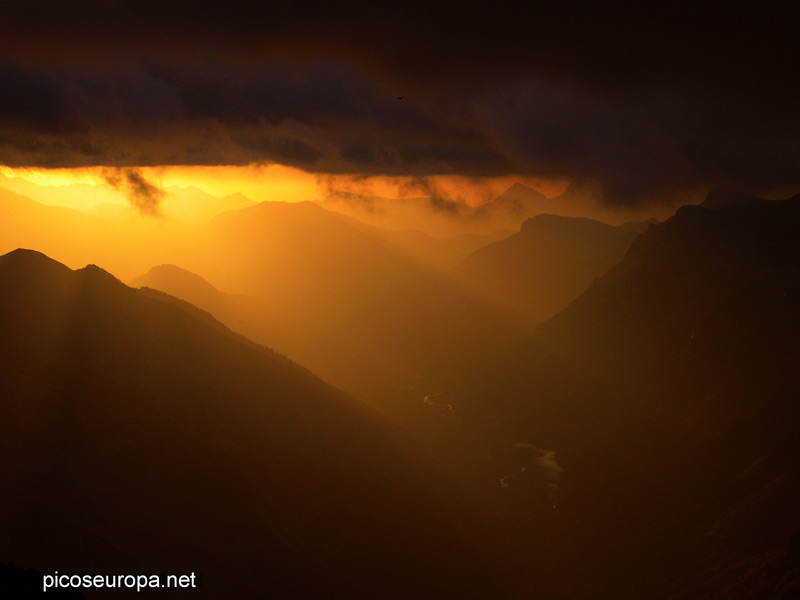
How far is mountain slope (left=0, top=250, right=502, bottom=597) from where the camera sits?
59.5 meters

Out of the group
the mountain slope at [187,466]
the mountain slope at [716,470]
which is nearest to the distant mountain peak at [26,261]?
the mountain slope at [187,466]

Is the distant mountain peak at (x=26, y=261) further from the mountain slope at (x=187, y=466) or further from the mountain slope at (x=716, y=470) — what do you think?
the mountain slope at (x=716, y=470)

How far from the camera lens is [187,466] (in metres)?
74.6

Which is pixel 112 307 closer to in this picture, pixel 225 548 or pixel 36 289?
pixel 36 289

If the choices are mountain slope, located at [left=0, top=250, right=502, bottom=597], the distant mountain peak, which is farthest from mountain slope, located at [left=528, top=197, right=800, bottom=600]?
the distant mountain peak

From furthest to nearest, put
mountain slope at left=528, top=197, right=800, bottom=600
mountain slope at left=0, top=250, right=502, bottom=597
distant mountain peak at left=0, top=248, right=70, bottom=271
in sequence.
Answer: mountain slope at left=528, top=197, right=800, bottom=600
distant mountain peak at left=0, top=248, right=70, bottom=271
mountain slope at left=0, top=250, right=502, bottom=597

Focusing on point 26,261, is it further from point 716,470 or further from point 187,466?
point 716,470

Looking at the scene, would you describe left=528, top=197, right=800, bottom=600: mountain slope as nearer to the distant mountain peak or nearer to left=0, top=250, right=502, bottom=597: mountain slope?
left=0, top=250, right=502, bottom=597: mountain slope

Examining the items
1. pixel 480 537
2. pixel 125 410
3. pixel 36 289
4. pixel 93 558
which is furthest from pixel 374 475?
pixel 36 289

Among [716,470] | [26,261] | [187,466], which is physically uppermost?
[26,261]

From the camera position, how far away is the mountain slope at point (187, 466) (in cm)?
5947

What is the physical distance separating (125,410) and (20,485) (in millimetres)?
20584

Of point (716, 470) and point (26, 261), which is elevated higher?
point (26, 261)

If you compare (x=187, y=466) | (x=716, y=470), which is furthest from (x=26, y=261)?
(x=716, y=470)
